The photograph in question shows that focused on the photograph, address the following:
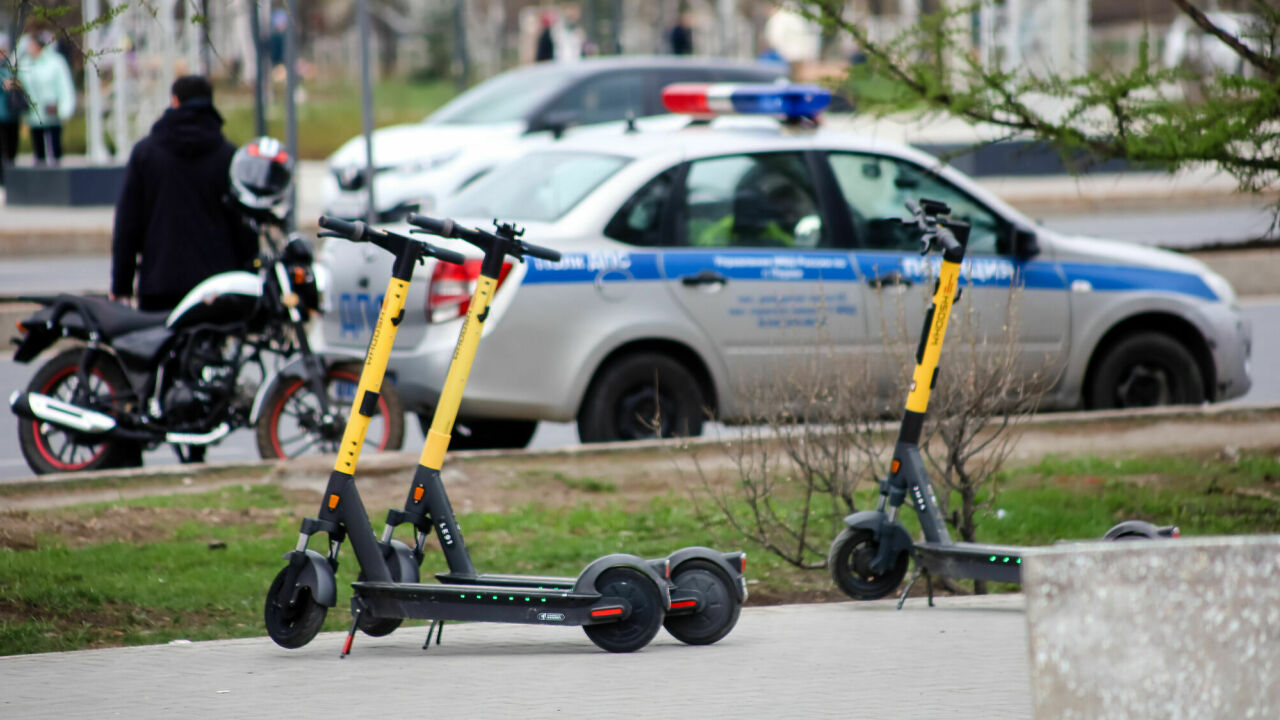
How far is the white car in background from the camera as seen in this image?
1762cm

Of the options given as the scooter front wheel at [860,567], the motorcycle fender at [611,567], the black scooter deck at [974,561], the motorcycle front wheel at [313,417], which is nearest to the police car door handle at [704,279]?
the motorcycle front wheel at [313,417]

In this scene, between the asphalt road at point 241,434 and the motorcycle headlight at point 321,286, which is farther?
the asphalt road at point 241,434

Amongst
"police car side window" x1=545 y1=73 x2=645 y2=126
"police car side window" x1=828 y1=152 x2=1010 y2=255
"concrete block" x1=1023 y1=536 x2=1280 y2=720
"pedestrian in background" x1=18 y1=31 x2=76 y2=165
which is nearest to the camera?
"concrete block" x1=1023 y1=536 x2=1280 y2=720

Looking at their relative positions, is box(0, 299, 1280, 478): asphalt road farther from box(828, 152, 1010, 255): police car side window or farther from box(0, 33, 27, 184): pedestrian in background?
box(0, 33, 27, 184): pedestrian in background

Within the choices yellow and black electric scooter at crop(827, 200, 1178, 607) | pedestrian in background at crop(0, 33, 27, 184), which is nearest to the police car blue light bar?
yellow and black electric scooter at crop(827, 200, 1178, 607)

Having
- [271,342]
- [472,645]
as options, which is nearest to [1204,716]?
[472,645]

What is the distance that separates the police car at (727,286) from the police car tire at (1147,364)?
0.04 feet

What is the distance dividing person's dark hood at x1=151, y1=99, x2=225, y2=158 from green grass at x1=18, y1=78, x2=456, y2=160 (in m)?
18.9

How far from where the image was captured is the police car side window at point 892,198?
9.30 meters

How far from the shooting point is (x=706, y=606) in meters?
5.61

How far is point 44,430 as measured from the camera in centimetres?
870

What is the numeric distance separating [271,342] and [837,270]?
282 centimetres

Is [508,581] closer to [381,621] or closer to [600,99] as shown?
[381,621]

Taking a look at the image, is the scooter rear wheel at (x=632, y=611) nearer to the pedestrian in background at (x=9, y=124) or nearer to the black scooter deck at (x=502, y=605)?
the black scooter deck at (x=502, y=605)
